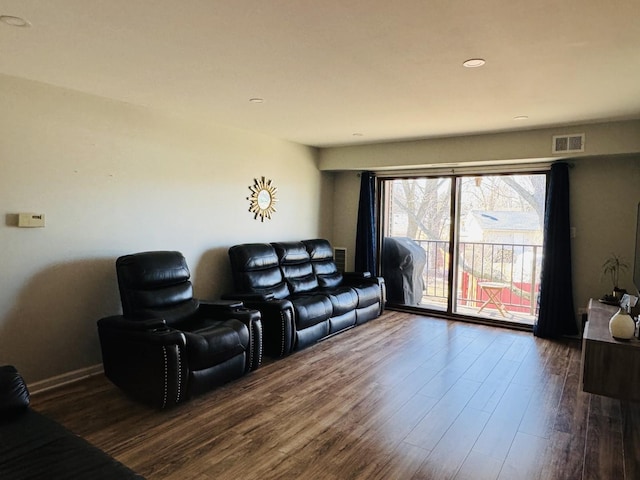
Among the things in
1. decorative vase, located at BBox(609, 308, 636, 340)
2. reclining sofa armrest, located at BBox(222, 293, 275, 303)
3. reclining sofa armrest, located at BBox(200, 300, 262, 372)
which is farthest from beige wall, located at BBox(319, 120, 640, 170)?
reclining sofa armrest, located at BBox(200, 300, 262, 372)

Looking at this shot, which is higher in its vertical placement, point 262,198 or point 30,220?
point 262,198

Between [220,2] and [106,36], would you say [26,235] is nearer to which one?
[106,36]

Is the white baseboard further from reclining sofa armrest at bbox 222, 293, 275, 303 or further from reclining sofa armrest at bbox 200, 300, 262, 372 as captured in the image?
reclining sofa armrest at bbox 222, 293, 275, 303

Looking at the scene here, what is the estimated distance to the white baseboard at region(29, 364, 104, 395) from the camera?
10.7ft

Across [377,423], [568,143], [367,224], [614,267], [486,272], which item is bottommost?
[377,423]

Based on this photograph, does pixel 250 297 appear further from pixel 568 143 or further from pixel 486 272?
pixel 568 143

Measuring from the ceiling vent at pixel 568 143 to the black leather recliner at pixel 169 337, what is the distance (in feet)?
11.8

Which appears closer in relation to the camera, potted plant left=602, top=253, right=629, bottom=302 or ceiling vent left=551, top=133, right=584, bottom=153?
ceiling vent left=551, top=133, right=584, bottom=153

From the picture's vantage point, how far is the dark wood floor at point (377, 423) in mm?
2359

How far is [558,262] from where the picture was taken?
15.9ft

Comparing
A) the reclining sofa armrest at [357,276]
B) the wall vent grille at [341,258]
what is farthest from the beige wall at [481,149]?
the reclining sofa armrest at [357,276]

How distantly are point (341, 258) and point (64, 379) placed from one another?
4.10 meters

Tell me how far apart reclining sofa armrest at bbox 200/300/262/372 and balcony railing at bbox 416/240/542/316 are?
3254mm

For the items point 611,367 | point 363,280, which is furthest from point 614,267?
point 363,280
